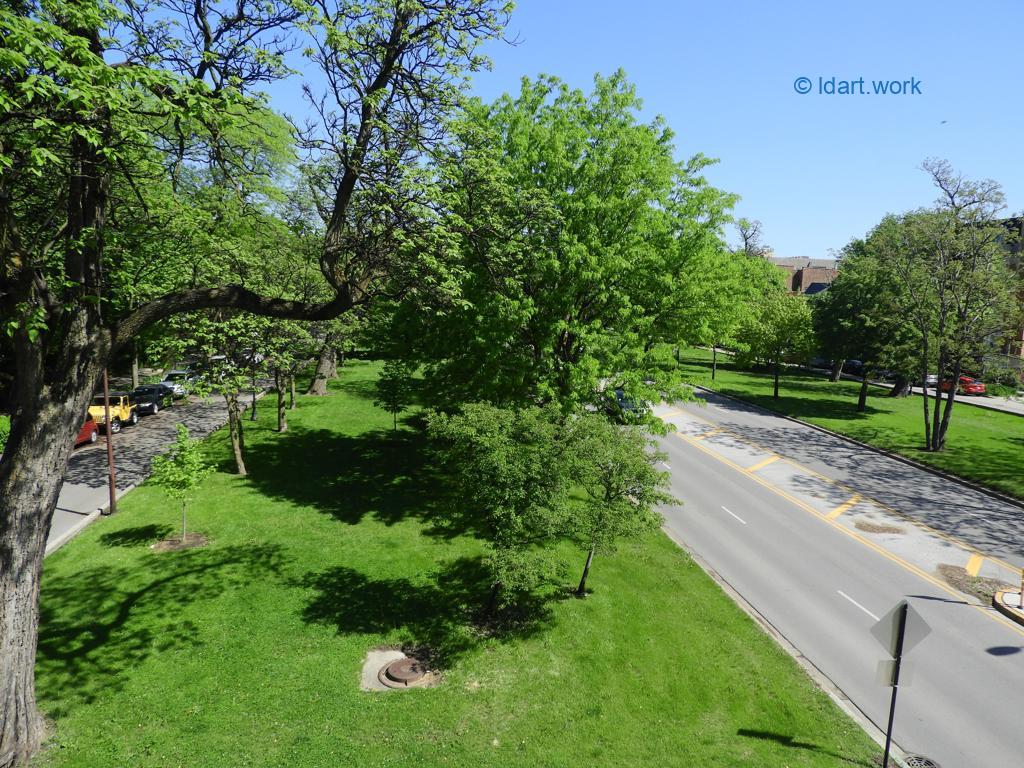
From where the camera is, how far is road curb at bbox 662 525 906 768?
10109 mm

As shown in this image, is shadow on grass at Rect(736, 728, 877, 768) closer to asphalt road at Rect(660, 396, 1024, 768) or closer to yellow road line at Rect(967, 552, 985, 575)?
asphalt road at Rect(660, 396, 1024, 768)

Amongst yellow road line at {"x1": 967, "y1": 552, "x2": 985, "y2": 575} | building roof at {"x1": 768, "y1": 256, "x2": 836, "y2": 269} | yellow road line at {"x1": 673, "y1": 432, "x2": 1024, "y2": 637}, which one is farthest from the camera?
building roof at {"x1": 768, "y1": 256, "x2": 836, "y2": 269}

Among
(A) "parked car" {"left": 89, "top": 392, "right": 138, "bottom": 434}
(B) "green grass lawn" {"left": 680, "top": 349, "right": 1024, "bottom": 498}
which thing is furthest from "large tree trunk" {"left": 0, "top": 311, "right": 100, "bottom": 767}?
(A) "parked car" {"left": 89, "top": 392, "right": 138, "bottom": 434}

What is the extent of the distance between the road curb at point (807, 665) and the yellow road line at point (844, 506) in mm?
6631

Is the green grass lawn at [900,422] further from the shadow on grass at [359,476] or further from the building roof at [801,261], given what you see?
the building roof at [801,261]

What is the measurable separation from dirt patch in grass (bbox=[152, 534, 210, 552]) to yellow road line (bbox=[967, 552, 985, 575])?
21.5 meters

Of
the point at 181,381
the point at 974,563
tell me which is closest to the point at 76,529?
the point at 181,381

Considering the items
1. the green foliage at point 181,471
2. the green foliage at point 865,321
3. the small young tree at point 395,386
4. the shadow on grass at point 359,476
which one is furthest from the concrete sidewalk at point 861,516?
the green foliage at point 181,471

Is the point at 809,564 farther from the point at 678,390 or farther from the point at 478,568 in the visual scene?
the point at 478,568

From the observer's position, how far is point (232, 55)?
895cm

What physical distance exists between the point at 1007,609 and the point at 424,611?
14.1 m

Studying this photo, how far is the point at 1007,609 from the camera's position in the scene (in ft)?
46.4

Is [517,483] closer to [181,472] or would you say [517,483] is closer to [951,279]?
[181,472]

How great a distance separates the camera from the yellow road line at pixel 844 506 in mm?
20438
